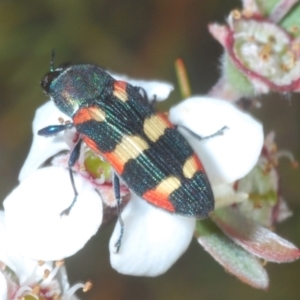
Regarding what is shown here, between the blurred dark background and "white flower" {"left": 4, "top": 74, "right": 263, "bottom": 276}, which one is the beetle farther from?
the blurred dark background

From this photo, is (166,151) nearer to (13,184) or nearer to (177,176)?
(177,176)

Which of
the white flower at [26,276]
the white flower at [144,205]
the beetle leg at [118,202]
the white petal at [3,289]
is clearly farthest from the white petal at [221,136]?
the white petal at [3,289]

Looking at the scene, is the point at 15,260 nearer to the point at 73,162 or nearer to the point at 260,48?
the point at 73,162

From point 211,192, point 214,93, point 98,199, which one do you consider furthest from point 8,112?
point 211,192

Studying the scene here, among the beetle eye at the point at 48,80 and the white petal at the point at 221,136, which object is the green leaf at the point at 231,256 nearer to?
the white petal at the point at 221,136

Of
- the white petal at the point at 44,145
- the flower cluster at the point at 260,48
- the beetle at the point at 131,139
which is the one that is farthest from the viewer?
the flower cluster at the point at 260,48

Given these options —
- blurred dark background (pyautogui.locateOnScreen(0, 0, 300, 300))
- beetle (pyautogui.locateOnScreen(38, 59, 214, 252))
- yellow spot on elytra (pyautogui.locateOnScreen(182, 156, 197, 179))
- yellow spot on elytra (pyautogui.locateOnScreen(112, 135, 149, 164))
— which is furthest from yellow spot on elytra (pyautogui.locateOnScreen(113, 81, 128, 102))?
blurred dark background (pyautogui.locateOnScreen(0, 0, 300, 300))
